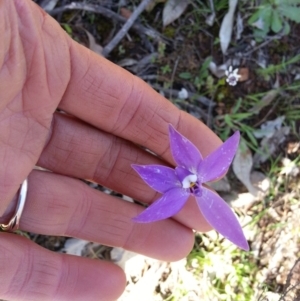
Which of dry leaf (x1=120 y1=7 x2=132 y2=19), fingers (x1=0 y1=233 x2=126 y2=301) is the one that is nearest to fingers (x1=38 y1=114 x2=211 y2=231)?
fingers (x1=0 y1=233 x2=126 y2=301)

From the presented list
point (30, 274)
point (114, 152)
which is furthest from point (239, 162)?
point (30, 274)

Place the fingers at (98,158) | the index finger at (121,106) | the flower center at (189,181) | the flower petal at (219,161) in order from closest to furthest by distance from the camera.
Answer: the flower petal at (219,161)
the flower center at (189,181)
the index finger at (121,106)
the fingers at (98,158)

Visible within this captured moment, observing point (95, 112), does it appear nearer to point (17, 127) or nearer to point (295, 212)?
point (17, 127)

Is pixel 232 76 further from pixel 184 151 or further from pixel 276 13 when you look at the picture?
pixel 184 151

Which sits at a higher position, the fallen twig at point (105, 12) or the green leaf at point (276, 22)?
the green leaf at point (276, 22)

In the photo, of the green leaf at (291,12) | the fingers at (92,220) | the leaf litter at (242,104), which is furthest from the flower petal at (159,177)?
the green leaf at (291,12)

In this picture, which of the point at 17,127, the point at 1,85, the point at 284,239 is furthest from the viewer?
the point at 284,239

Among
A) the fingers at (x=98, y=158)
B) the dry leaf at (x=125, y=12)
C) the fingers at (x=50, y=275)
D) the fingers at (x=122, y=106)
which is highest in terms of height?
the dry leaf at (x=125, y=12)

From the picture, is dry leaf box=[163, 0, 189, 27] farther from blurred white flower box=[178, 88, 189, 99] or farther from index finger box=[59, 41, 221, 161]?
index finger box=[59, 41, 221, 161]

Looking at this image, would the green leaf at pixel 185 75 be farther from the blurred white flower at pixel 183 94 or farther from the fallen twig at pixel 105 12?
the fallen twig at pixel 105 12
